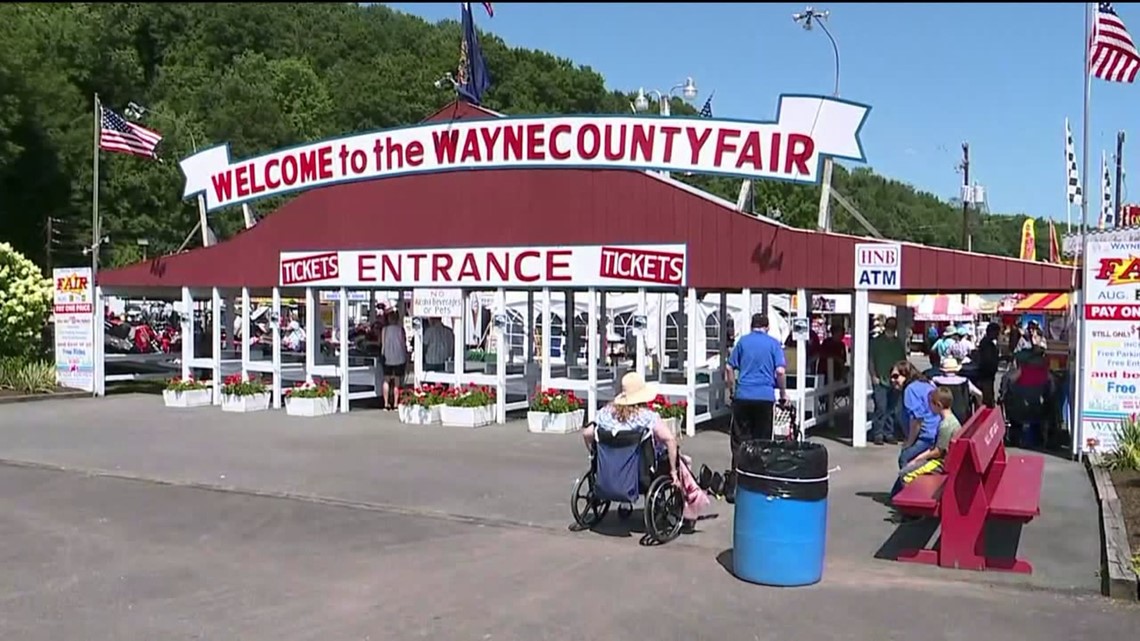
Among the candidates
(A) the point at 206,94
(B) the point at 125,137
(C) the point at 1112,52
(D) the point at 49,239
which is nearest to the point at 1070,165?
(C) the point at 1112,52

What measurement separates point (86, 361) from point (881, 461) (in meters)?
17.0

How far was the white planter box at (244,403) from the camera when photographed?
19.6 metres

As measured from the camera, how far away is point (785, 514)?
24.7 feet

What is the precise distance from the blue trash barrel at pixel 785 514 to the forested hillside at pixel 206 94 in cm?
2723

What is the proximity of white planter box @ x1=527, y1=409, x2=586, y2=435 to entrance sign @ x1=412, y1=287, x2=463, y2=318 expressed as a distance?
251 cm

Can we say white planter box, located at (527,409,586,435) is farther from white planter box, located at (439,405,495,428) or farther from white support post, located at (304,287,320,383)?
white support post, located at (304,287,320,383)

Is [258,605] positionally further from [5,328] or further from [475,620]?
[5,328]

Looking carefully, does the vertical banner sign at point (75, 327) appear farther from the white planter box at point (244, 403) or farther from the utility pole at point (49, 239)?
the utility pole at point (49, 239)

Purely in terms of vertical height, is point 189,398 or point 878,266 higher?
point 878,266

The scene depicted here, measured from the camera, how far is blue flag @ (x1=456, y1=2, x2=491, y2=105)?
1955 cm

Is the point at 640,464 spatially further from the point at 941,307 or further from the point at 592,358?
the point at 941,307

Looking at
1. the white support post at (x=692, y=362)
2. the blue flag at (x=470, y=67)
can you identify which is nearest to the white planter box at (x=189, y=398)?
the blue flag at (x=470, y=67)

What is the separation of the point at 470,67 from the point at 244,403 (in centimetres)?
716

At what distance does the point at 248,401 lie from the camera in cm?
1966
